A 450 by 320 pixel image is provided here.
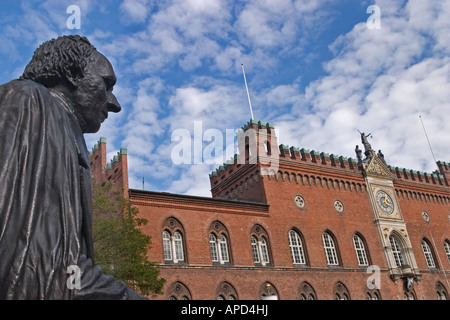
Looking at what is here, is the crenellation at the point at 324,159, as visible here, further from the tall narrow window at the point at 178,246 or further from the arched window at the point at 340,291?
the tall narrow window at the point at 178,246

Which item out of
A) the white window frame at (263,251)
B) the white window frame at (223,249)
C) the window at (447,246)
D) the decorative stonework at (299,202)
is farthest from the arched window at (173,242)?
the window at (447,246)

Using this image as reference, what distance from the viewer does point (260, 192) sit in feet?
95.9

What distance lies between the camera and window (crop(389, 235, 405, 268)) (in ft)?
108

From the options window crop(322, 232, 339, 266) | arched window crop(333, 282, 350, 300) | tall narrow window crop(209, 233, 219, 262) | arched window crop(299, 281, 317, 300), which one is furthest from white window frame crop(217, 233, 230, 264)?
arched window crop(333, 282, 350, 300)

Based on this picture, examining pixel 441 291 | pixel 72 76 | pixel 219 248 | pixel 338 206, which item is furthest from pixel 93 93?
pixel 441 291

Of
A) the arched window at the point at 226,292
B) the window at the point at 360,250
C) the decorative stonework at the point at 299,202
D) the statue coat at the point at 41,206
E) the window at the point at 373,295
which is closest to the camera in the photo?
the statue coat at the point at 41,206

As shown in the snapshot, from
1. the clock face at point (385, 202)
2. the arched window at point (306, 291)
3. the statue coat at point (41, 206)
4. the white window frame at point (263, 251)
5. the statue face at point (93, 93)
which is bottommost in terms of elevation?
the statue coat at point (41, 206)

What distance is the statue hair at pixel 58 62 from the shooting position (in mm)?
2719

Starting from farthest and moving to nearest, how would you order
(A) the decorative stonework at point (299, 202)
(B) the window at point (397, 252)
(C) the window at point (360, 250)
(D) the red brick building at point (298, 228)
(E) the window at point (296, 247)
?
(B) the window at point (397, 252), (C) the window at point (360, 250), (A) the decorative stonework at point (299, 202), (E) the window at point (296, 247), (D) the red brick building at point (298, 228)

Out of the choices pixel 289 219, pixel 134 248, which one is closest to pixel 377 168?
pixel 289 219

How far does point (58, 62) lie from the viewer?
2725 mm

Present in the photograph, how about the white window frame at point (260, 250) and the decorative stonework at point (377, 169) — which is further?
the decorative stonework at point (377, 169)

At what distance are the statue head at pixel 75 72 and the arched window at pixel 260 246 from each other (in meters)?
24.6

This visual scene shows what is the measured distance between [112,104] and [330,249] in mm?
28444
